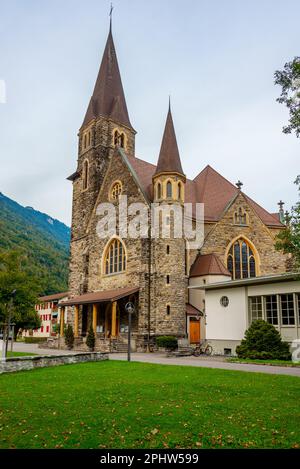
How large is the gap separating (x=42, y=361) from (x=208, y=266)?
15542 mm

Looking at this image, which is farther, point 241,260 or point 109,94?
point 109,94

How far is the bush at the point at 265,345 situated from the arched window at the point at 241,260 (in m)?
12.9

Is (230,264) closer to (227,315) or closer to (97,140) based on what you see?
(227,315)

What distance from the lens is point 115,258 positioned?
31719 millimetres

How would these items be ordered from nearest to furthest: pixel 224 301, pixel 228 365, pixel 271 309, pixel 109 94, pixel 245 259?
pixel 228 365
pixel 271 309
pixel 224 301
pixel 245 259
pixel 109 94

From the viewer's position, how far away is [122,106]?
40594mm

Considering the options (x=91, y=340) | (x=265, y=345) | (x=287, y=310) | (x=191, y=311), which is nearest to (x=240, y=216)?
(x=191, y=311)

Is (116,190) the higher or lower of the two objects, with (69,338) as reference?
higher

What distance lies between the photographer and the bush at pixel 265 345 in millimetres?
18156

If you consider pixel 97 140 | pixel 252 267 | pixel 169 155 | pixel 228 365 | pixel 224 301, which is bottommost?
pixel 228 365

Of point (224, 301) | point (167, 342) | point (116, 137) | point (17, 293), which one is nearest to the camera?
point (224, 301)

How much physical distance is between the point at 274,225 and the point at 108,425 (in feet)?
100

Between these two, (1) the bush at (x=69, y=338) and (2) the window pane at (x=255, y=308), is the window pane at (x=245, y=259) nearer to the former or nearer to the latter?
(2) the window pane at (x=255, y=308)
